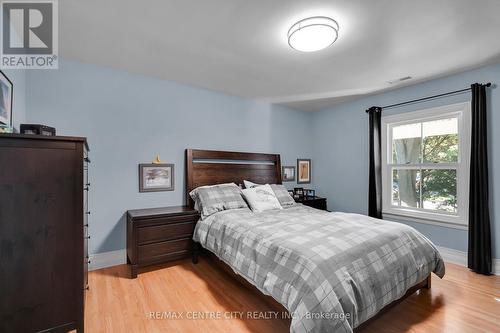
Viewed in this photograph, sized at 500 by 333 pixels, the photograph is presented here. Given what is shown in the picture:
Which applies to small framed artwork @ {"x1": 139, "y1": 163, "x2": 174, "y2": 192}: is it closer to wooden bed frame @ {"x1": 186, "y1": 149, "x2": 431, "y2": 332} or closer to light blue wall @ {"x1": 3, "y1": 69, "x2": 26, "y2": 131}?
wooden bed frame @ {"x1": 186, "y1": 149, "x2": 431, "y2": 332}

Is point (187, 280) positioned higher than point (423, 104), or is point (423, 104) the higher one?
point (423, 104)

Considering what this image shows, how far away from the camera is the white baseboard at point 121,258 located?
2.69m

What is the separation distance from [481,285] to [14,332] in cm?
392

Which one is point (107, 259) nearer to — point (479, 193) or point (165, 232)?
point (165, 232)

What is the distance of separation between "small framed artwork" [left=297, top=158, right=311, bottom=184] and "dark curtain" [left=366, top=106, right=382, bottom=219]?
130 centimetres

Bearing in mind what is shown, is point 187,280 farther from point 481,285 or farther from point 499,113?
point 499,113

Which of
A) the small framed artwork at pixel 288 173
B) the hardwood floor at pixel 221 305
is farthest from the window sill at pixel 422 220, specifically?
the small framed artwork at pixel 288 173

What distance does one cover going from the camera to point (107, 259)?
9.12 ft

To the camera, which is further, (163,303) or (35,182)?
(163,303)

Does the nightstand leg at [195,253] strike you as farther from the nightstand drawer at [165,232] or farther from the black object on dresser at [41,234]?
the black object on dresser at [41,234]

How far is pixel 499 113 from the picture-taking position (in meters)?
2.61

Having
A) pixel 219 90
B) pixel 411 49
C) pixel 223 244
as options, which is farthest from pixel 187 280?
pixel 411 49

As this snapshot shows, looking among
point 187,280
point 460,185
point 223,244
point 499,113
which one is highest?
point 499,113

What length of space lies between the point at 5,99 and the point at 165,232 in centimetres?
185
